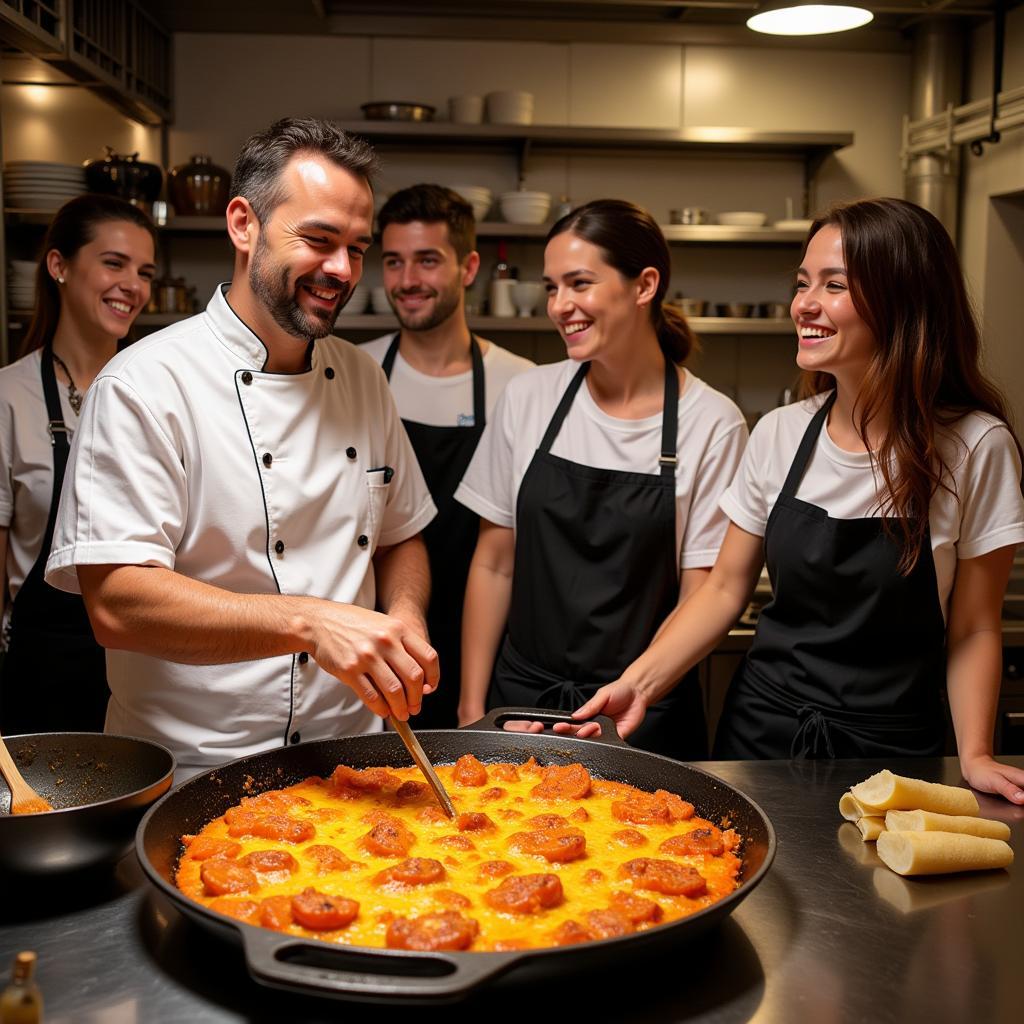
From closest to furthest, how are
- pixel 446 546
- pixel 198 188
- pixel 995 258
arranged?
pixel 446 546, pixel 198 188, pixel 995 258

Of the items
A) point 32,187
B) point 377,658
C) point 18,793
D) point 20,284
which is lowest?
point 18,793

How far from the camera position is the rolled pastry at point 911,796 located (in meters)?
1.47

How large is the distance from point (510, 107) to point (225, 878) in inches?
157

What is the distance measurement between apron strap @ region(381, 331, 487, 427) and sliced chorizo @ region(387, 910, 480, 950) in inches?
84.3

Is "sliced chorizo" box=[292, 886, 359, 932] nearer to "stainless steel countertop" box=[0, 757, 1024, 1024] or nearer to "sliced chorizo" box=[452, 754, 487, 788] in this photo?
"stainless steel countertop" box=[0, 757, 1024, 1024]

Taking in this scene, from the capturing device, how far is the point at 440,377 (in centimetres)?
322

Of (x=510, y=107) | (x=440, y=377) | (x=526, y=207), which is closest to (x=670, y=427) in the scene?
(x=440, y=377)

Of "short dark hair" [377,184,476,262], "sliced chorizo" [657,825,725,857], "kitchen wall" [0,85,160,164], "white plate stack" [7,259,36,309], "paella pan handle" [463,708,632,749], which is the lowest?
"sliced chorizo" [657,825,725,857]

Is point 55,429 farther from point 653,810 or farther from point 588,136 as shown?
point 588,136

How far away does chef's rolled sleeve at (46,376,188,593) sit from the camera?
165cm

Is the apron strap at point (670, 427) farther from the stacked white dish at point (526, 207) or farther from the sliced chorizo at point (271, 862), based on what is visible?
the stacked white dish at point (526, 207)

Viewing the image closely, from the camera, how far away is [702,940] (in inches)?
47.1

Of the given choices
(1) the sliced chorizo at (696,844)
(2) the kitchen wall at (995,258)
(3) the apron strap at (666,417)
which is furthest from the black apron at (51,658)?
(2) the kitchen wall at (995,258)

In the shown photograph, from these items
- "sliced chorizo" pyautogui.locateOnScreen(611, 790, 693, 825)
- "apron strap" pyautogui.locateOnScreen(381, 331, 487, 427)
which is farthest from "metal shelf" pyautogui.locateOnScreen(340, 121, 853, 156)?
"sliced chorizo" pyautogui.locateOnScreen(611, 790, 693, 825)
